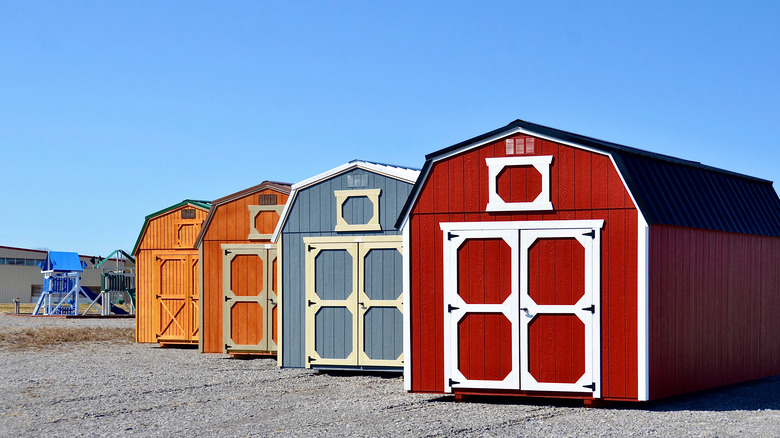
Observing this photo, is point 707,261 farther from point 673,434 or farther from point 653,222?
point 673,434

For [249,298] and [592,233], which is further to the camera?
[249,298]

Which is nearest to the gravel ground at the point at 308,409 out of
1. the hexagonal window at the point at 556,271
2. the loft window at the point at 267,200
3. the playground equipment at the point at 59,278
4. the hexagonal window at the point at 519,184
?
the hexagonal window at the point at 556,271

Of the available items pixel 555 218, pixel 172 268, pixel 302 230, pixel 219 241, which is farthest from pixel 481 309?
pixel 172 268

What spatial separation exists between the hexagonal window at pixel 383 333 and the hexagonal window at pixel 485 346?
309 centimetres

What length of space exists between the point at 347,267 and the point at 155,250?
8403 mm

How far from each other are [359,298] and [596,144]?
532 centimetres

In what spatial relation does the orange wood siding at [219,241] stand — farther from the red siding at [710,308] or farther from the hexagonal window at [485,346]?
the red siding at [710,308]

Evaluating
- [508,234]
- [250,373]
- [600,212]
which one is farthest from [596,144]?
[250,373]

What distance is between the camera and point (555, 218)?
10.7 metres

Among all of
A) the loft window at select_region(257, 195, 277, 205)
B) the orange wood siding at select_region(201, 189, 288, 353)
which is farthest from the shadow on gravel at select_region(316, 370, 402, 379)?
the loft window at select_region(257, 195, 277, 205)

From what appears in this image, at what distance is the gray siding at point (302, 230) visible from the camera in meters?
14.3

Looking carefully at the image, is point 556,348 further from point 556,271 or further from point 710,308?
Answer: point 710,308

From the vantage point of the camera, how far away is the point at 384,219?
14.2m

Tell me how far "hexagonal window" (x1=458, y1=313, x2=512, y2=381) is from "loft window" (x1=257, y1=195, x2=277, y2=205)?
24.3 ft
